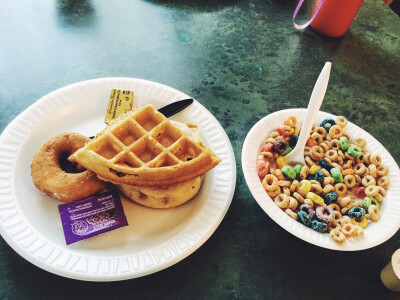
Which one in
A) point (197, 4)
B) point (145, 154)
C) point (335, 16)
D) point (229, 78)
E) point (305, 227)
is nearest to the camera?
point (305, 227)

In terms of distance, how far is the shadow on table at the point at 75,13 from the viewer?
177cm

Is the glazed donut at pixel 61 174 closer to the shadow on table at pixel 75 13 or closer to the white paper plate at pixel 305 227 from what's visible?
the white paper plate at pixel 305 227

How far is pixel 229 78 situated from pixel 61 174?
3.09ft

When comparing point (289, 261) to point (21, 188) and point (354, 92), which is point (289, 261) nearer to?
point (21, 188)

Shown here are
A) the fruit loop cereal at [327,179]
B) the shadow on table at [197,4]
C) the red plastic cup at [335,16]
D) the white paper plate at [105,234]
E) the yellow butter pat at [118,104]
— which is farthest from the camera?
the shadow on table at [197,4]

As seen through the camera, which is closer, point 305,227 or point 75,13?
point 305,227

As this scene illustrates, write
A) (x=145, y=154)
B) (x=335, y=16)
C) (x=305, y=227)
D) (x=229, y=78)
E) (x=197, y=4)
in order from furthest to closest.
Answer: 1. (x=197, y=4)
2. (x=335, y=16)
3. (x=229, y=78)
4. (x=145, y=154)
5. (x=305, y=227)

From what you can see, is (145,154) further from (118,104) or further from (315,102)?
(315,102)

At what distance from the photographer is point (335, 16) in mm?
1785

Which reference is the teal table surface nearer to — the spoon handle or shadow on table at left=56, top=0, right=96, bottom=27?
shadow on table at left=56, top=0, right=96, bottom=27

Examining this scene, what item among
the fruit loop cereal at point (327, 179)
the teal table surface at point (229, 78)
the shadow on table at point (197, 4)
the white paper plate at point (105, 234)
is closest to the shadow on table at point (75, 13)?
the teal table surface at point (229, 78)

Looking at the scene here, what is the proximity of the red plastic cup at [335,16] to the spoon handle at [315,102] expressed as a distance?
0.85 meters

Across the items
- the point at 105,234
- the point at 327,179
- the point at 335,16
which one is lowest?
the point at 105,234

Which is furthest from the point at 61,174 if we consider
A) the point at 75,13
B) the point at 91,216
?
the point at 75,13
